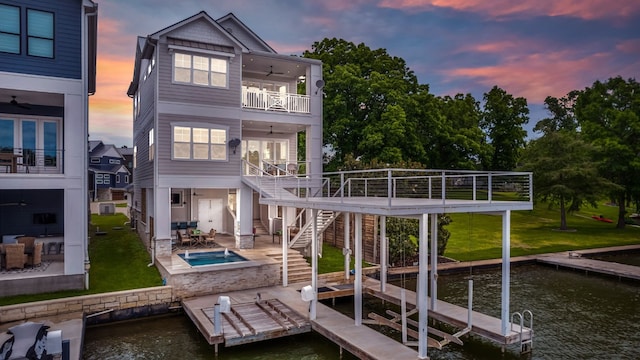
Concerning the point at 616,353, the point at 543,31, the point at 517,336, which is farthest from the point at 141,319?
the point at 543,31

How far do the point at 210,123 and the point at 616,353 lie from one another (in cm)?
1722

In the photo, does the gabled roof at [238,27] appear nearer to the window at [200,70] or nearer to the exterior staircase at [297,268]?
the window at [200,70]

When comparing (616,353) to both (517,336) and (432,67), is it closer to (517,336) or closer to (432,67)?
(517,336)

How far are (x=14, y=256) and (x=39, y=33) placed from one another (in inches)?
311

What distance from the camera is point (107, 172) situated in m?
57.3

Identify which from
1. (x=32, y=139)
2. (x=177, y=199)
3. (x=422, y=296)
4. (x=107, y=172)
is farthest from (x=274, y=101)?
(x=107, y=172)

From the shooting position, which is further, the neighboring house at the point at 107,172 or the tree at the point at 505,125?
the neighboring house at the point at 107,172

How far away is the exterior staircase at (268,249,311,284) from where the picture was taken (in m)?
17.1

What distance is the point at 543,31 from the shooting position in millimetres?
28297

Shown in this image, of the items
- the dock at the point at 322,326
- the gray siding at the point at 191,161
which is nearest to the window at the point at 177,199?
the gray siding at the point at 191,161

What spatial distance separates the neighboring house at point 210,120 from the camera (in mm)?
18281

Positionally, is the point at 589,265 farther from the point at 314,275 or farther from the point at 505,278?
the point at 314,275

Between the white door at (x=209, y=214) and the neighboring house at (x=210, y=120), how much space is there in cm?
6

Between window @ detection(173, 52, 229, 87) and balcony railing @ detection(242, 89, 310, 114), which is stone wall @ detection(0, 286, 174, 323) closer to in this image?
window @ detection(173, 52, 229, 87)
